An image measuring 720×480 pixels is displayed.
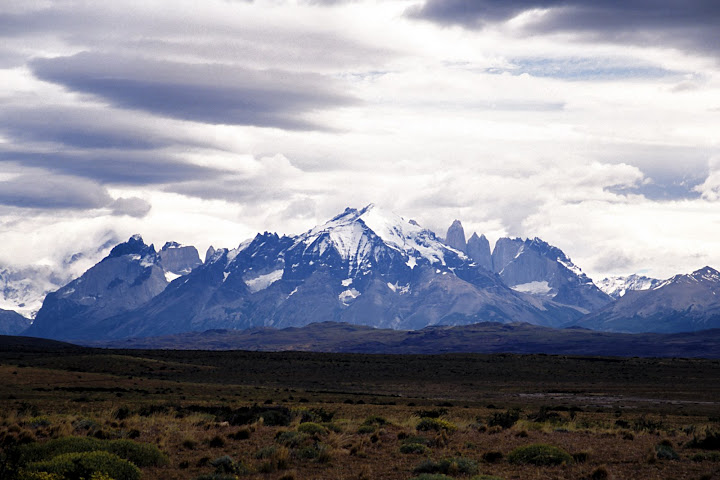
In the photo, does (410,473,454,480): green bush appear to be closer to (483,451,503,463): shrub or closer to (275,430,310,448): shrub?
(483,451,503,463): shrub

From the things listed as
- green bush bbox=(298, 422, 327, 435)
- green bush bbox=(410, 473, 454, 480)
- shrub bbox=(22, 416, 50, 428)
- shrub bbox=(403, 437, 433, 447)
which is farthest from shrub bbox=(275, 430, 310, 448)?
shrub bbox=(22, 416, 50, 428)

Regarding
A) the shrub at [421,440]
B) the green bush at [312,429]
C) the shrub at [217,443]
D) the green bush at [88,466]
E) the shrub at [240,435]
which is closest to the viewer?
the green bush at [88,466]

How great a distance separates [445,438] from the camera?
35.2m

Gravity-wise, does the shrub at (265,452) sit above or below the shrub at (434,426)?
above

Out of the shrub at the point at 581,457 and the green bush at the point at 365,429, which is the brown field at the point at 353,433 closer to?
the shrub at the point at 581,457

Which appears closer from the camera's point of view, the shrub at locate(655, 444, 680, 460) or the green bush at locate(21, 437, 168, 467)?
the green bush at locate(21, 437, 168, 467)

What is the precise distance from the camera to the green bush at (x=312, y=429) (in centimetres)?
3603

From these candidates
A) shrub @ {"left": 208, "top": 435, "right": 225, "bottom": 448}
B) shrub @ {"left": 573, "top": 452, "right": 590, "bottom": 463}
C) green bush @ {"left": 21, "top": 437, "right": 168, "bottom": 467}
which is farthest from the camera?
shrub @ {"left": 208, "top": 435, "right": 225, "bottom": 448}

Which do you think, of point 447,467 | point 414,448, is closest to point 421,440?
point 414,448

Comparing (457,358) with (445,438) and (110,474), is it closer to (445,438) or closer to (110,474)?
(445,438)

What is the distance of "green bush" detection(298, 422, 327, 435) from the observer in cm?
3603

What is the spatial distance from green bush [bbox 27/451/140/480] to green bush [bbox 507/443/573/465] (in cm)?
1402

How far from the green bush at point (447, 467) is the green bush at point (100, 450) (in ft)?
30.1

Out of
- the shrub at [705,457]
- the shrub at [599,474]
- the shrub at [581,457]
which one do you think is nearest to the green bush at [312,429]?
the shrub at [581,457]
